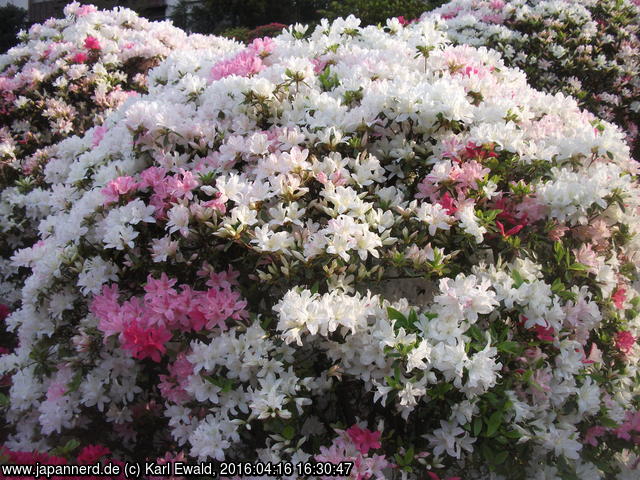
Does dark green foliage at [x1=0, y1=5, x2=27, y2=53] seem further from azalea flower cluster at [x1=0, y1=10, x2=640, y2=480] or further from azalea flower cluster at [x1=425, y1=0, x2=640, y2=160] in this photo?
azalea flower cluster at [x1=0, y1=10, x2=640, y2=480]

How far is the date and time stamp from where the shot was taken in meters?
1.87

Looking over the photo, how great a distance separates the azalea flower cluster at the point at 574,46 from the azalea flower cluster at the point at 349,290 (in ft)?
11.5

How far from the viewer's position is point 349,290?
6.91 feet

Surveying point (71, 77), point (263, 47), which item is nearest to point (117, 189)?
point (263, 47)

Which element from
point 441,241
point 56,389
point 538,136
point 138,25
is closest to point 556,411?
point 441,241

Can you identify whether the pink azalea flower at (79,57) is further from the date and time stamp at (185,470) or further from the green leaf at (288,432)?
the green leaf at (288,432)

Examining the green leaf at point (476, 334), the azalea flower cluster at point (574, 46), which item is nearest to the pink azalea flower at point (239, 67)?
the green leaf at point (476, 334)

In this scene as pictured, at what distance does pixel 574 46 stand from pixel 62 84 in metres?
5.14

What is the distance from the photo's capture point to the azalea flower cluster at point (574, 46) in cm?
597

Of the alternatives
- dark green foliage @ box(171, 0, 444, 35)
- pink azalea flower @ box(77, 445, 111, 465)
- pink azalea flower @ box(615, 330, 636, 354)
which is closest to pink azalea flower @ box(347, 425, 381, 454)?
pink azalea flower @ box(77, 445, 111, 465)

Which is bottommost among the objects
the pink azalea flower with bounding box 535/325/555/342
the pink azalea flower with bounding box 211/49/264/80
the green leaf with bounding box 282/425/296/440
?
the green leaf with bounding box 282/425/296/440

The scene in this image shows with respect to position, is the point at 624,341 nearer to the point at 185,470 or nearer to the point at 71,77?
the point at 185,470

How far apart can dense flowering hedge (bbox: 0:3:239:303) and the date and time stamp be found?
271 centimetres

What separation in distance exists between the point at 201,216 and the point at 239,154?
17.1 inches
